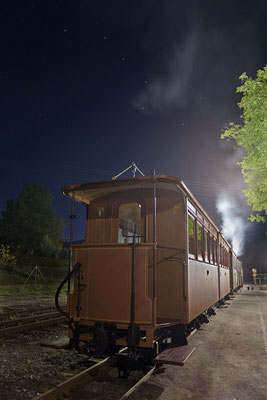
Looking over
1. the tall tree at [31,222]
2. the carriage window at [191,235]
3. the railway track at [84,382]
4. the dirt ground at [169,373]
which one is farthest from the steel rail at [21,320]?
the tall tree at [31,222]

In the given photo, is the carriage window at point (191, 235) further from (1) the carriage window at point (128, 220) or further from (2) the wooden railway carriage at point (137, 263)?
(1) the carriage window at point (128, 220)

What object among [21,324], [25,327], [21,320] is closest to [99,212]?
[25,327]

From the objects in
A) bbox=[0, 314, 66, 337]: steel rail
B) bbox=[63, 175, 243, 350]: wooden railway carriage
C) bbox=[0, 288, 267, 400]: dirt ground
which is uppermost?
bbox=[63, 175, 243, 350]: wooden railway carriage

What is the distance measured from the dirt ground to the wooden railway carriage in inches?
24.9

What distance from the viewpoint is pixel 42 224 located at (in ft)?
157

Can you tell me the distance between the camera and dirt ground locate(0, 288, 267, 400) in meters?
4.80

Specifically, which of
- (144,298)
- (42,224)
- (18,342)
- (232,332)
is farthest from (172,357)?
(42,224)

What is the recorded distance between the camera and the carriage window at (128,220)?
671cm

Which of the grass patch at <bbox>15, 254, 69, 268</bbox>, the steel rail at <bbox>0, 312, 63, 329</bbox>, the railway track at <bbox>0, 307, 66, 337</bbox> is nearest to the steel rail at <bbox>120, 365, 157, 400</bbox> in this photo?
the railway track at <bbox>0, 307, 66, 337</bbox>

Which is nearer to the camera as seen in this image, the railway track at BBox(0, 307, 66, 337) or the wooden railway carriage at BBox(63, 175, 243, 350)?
the wooden railway carriage at BBox(63, 175, 243, 350)

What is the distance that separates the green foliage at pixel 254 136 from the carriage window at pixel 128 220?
1008cm

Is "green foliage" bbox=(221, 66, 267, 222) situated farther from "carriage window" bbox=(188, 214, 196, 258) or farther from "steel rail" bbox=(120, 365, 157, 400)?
"steel rail" bbox=(120, 365, 157, 400)

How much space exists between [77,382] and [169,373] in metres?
1.80

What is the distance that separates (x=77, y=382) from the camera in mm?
4793
